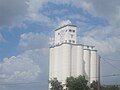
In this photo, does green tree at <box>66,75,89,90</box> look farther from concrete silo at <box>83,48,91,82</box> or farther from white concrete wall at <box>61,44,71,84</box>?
concrete silo at <box>83,48,91,82</box>

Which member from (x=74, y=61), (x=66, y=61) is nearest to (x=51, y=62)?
(x=74, y=61)

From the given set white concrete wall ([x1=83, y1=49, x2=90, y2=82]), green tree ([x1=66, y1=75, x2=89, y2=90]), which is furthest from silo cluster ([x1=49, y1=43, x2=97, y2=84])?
green tree ([x1=66, y1=75, x2=89, y2=90])

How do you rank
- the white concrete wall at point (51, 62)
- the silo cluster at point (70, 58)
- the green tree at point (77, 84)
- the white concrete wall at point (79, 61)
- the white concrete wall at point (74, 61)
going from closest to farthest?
1. the green tree at point (77, 84)
2. the silo cluster at point (70, 58)
3. the white concrete wall at point (74, 61)
4. the white concrete wall at point (79, 61)
5. the white concrete wall at point (51, 62)

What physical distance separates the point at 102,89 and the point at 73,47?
168ft

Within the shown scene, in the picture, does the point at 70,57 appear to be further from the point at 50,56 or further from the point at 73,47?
the point at 50,56

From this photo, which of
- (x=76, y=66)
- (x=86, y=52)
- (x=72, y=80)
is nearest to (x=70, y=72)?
(x=76, y=66)

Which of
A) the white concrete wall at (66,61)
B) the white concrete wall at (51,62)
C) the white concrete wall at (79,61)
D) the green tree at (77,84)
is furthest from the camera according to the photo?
the white concrete wall at (51,62)

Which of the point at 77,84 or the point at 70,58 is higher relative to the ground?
the point at 70,58

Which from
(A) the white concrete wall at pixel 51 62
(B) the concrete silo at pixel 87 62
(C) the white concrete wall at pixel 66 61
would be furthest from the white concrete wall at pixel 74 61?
(A) the white concrete wall at pixel 51 62

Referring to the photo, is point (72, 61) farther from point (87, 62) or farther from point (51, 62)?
point (51, 62)

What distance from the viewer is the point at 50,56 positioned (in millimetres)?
187000

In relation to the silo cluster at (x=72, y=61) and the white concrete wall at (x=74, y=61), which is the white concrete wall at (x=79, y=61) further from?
the white concrete wall at (x=74, y=61)

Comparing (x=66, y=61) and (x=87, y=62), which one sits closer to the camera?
(x=66, y=61)

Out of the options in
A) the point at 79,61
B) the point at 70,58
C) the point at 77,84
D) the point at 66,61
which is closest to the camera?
the point at 77,84
